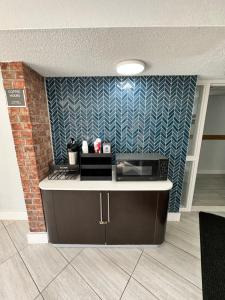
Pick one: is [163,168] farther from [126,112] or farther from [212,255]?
[212,255]

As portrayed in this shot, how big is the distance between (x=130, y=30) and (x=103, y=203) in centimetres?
143

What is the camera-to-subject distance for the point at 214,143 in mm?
3580

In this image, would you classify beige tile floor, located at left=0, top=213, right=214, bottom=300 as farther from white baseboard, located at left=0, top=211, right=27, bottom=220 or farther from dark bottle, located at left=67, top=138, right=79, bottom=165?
dark bottle, located at left=67, top=138, right=79, bottom=165

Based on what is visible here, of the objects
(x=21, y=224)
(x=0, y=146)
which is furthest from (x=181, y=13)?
(x=21, y=224)

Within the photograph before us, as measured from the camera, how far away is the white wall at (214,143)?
133 inches

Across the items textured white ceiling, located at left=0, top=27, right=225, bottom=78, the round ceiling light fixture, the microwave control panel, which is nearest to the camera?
textured white ceiling, located at left=0, top=27, right=225, bottom=78

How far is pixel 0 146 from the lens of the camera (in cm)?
187

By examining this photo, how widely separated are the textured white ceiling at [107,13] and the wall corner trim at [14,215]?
220 centimetres

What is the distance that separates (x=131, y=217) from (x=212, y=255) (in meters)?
0.96

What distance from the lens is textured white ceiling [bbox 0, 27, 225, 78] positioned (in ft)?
2.91

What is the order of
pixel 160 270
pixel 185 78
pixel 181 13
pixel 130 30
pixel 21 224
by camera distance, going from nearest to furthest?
pixel 181 13, pixel 130 30, pixel 160 270, pixel 185 78, pixel 21 224

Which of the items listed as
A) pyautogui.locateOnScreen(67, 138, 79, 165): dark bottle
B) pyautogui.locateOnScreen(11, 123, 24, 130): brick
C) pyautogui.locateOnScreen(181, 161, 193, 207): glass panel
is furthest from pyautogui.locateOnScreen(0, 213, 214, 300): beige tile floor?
pyautogui.locateOnScreen(11, 123, 24, 130): brick

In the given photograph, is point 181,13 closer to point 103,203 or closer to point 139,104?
point 139,104

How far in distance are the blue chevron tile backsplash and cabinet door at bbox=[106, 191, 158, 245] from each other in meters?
0.64
